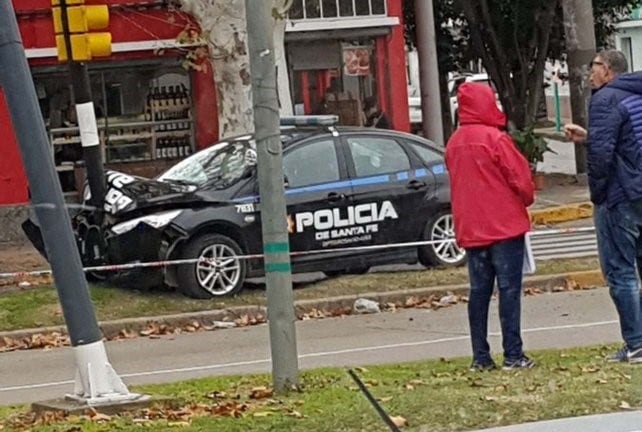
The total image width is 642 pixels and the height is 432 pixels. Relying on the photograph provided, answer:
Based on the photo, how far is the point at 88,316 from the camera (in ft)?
28.6

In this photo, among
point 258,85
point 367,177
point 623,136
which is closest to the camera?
point 258,85

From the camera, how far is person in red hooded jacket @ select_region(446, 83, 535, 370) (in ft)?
30.7

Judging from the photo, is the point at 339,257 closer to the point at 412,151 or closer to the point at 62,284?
the point at 412,151

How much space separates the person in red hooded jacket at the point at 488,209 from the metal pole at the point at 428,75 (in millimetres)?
13585

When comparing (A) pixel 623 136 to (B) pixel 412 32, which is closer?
(A) pixel 623 136

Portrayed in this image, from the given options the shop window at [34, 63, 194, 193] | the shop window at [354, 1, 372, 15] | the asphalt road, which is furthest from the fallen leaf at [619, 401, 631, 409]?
the shop window at [354, 1, 372, 15]

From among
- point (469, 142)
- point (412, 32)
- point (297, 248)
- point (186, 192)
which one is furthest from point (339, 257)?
point (412, 32)

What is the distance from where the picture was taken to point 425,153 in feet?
54.3

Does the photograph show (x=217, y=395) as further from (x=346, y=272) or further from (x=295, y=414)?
(x=346, y=272)

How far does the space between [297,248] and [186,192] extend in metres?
1.27

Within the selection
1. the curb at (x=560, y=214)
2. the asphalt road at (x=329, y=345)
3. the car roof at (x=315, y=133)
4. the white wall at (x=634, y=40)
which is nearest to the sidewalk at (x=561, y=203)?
the curb at (x=560, y=214)

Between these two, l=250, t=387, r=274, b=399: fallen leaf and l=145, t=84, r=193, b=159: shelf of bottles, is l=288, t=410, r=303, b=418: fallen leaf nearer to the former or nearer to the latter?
l=250, t=387, r=274, b=399: fallen leaf

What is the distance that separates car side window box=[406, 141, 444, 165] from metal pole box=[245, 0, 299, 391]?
795cm

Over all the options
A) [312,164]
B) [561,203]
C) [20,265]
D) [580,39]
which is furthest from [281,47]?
[580,39]
